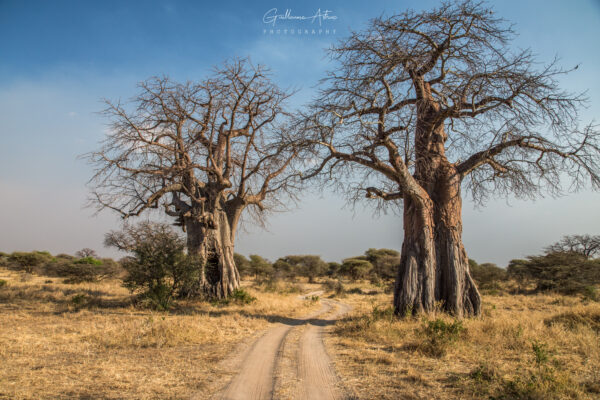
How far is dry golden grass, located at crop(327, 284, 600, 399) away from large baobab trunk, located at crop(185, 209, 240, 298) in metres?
5.98

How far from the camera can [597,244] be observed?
90.4ft

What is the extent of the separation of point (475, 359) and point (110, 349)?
18.1 ft

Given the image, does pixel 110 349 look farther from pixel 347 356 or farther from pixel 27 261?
pixel 27 261

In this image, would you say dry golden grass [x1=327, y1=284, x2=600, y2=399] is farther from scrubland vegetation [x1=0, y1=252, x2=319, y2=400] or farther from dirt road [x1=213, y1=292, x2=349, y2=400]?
scrubland vegetation [x1=0, y1=252, x2=319, y2=400]

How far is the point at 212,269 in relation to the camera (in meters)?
12.7

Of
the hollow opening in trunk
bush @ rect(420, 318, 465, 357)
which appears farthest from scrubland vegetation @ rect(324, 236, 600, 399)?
the hollow opening in trunk

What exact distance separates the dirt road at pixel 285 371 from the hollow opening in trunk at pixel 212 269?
5.78m

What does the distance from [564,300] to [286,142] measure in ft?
41.0

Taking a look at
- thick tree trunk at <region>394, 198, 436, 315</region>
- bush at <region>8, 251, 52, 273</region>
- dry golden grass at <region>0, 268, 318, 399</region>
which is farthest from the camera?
bush at <region>8, 251, 52, 273</region>

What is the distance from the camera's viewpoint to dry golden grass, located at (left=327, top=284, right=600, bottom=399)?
141 inches

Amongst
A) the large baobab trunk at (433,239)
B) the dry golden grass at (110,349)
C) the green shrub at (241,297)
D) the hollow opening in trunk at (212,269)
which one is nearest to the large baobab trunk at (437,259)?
the large baobab trunk at (433,239)

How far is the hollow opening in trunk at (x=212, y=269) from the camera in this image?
12.5 meters

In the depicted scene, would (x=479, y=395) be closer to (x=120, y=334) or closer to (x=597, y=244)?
(x=120, y=334)

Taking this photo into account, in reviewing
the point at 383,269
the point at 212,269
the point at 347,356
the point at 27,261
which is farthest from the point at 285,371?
the point at 27,261
